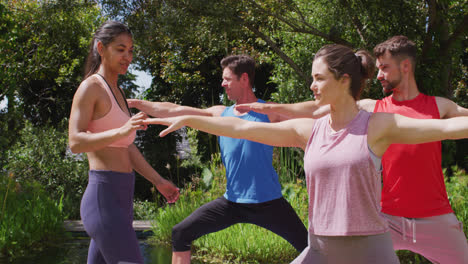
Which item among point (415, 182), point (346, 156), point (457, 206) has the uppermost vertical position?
point (346, 156)

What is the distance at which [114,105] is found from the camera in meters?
2.55

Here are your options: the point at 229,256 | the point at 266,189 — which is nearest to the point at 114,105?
the point at 266,189

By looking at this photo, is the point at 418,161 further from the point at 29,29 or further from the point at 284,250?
the point at 29,29

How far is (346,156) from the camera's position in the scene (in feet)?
6.94

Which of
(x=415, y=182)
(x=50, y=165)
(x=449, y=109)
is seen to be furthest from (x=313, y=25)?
(x=50, y=165)

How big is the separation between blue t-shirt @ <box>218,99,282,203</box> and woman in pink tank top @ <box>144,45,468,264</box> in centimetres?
112

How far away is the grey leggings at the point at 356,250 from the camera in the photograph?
2117mm

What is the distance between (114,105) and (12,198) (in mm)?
5282

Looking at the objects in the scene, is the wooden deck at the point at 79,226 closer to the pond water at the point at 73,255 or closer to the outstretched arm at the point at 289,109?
the pond water at the point at 73,255

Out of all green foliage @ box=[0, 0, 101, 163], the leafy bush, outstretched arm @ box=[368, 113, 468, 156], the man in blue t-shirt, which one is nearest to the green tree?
the leafy bush

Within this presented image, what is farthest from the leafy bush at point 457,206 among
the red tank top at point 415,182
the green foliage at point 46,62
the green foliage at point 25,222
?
the green foliage at point 46,62

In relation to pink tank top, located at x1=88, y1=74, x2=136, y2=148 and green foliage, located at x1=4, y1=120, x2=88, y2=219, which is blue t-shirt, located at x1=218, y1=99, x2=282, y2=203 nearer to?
pink tank top, located at x1=88, y1=74, x2=136, y2=148

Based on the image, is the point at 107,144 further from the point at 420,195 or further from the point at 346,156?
the point at 420,195

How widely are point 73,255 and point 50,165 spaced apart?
4376mm
